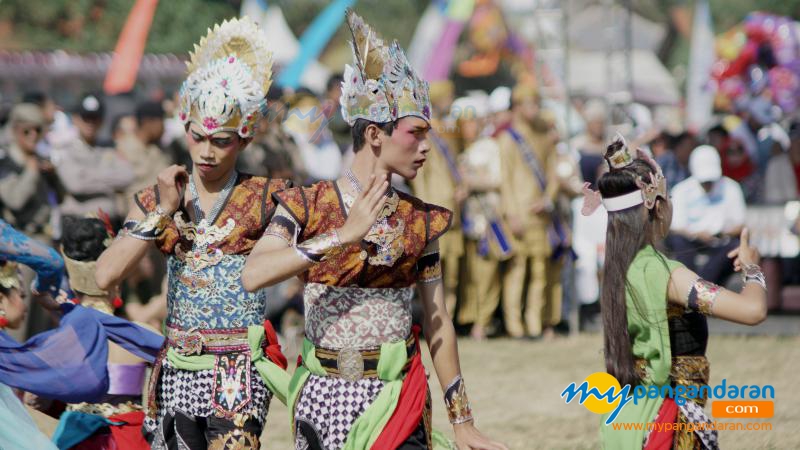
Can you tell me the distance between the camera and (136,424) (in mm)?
5543

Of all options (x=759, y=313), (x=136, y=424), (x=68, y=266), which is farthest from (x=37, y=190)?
(x=759, y=313)

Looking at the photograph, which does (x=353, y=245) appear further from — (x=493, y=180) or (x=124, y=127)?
(x=124, y=127)

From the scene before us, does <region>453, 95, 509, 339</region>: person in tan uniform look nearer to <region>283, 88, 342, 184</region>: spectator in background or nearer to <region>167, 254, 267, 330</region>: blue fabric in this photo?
<region>283, 88, 342, 184</region>: spectator in background

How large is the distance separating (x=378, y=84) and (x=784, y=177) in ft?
31.3

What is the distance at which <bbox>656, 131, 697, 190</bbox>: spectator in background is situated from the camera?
1248 centimetres

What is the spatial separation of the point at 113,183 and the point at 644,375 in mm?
7280

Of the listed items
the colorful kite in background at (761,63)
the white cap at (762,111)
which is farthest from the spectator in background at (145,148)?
the colorful kite in background at (761,63)

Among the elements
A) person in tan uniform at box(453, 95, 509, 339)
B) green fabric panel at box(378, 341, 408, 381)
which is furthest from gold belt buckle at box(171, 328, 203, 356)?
person in tan uniform at box(453, 95, 509, 339)

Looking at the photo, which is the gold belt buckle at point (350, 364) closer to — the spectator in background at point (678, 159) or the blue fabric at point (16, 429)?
the blue fabric at point (16, 429)

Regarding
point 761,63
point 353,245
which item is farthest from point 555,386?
point 761,63

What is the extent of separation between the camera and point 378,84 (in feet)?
14.6

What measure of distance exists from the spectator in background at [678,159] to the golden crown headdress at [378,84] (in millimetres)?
7897

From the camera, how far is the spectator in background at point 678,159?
1248 cm

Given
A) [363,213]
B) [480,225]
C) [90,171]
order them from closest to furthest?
[363,213], [90,171], [480,225]
